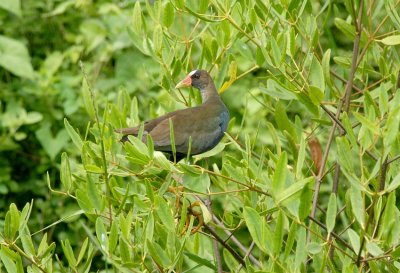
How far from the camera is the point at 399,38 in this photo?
7.14 ft

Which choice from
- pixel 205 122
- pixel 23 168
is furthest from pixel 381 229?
pixel 23 168

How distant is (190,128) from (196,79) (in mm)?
178

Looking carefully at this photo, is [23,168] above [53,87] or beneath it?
beneath

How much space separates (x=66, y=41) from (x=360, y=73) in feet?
11.7

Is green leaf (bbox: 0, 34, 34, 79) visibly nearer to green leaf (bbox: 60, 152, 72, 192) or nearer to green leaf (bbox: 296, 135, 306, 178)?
green leaf (bbox: 60, 152, 72, 192)

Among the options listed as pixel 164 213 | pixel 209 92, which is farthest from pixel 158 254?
pixel 209 92

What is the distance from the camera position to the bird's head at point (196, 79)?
264cm

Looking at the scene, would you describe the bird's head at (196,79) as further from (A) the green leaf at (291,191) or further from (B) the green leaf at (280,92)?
(A) the green leaf at (291,191)

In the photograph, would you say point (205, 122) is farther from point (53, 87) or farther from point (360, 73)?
point (53, 87)

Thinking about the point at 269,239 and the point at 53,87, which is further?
the point at 53,87

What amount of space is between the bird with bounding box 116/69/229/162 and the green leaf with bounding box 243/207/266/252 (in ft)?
2.32

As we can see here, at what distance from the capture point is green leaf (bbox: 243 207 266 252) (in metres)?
1.81

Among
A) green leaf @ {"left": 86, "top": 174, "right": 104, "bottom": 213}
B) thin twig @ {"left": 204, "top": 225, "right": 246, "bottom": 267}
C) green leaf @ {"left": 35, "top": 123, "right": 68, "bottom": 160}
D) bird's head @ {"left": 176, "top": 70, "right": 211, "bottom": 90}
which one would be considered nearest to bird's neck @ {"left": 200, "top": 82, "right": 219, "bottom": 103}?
bird's head @ {"left": 176, "top": 70, "right": 211, "bottom": 90}

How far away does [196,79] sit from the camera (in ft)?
8.96
